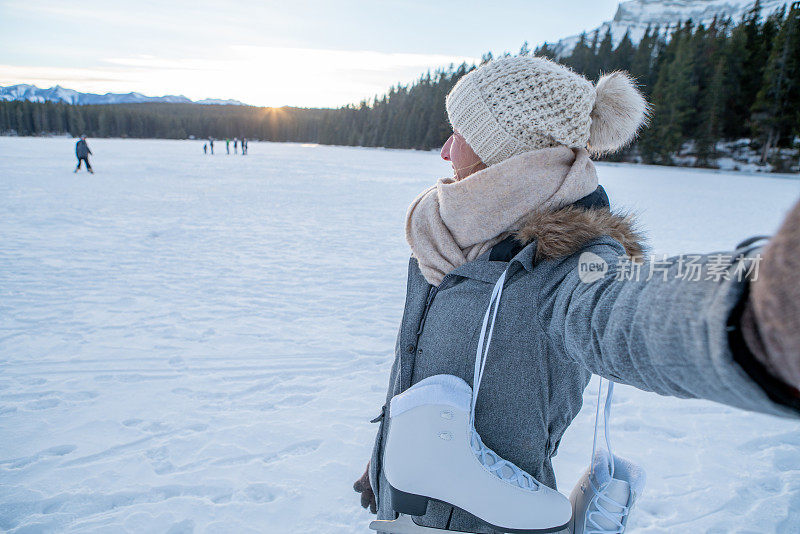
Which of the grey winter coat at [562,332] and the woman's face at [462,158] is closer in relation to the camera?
the grey winter coat at [562,332]

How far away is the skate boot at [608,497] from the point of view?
101cm

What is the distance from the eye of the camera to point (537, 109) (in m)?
1.16

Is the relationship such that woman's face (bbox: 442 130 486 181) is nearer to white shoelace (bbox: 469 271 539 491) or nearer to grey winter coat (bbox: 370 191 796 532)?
grey winter coat (bbox: 370 191 796 532)

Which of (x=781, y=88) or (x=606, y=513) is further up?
(x=781, y=88)

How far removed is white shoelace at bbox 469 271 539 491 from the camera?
93 cm

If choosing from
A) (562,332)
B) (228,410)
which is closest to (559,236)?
(562,332)

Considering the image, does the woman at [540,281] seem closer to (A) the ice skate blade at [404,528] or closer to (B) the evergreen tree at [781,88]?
(A) the ice skate blade at [404,528]

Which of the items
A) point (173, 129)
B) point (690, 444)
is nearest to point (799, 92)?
point (690, 444)

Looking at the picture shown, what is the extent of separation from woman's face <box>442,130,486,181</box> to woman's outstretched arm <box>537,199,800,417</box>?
0.66 m

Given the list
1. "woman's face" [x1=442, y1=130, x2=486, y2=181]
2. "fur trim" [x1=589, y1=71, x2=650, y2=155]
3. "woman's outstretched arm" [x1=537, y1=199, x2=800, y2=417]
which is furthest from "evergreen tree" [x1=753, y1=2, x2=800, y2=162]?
"woman's outstretched arm" [x1=537, y1=199, x2=800, y2=417]

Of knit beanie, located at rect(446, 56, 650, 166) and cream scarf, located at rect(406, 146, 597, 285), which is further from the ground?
knit beanie, located at rect(446, 56, 650, 166)

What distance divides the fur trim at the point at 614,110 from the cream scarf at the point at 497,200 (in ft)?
0.61

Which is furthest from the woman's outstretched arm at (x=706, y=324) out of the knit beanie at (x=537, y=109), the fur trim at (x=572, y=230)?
the knit beanie at (x=537, y=109)

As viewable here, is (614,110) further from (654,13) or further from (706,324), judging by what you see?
(654,13)
